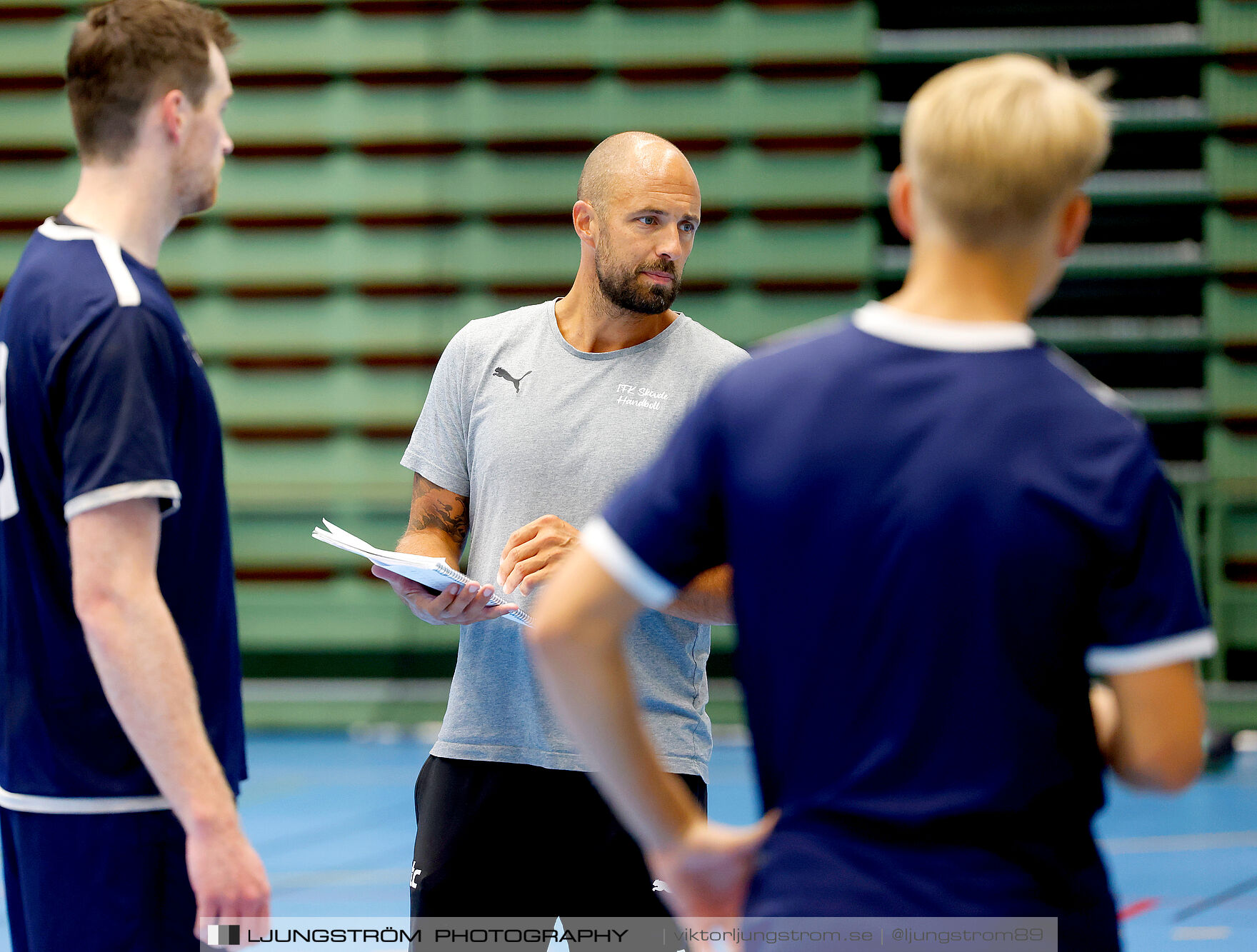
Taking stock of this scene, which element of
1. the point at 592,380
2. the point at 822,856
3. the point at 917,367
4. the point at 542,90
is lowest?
the point at 822,856

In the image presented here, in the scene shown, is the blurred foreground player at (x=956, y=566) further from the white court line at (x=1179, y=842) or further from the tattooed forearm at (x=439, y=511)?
the white court line at (x=1179, y=842)

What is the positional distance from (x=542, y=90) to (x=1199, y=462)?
398 centimetres

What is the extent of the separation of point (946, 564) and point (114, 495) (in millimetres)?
959

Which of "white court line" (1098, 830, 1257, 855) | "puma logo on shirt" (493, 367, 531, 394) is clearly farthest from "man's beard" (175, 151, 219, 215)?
"white court line" (1098, 830, 1257, 855)

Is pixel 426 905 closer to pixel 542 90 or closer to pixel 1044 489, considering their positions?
pixel 1044 489

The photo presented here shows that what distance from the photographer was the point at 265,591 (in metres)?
6.77

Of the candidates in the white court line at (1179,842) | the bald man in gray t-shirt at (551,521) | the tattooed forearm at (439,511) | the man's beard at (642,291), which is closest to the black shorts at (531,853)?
the bald man in gray t-shirt at (551,521)

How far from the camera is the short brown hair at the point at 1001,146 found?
1012 millimetres

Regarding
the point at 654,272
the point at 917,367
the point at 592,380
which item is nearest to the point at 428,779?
the point at 592,380

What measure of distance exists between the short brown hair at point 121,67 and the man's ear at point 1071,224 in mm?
1105

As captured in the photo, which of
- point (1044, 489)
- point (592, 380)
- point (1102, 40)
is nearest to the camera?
point (1044, 489)

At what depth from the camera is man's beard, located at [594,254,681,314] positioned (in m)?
2.23

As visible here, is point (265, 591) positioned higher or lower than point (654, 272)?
lower

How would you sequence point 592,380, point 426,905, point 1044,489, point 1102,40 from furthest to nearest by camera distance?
point 1102,40
point 592,380
point 426,905
point 1044,489
